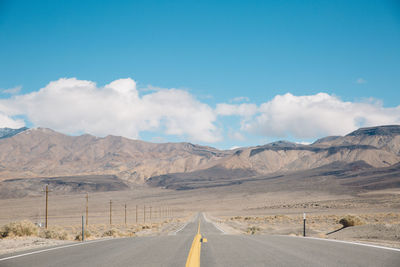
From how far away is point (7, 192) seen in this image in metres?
170

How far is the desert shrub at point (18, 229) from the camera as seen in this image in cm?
1850

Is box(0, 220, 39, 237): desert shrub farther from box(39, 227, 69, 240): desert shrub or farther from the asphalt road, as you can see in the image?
the asphalt road

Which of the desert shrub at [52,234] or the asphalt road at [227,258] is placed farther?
the desert shrub at [52,234]

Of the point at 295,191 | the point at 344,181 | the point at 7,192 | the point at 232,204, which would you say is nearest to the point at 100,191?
the point at 7,192

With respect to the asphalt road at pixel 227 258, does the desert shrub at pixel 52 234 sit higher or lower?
lower

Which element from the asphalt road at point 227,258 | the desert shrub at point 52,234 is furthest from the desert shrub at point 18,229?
the asphalt road at point 227,258

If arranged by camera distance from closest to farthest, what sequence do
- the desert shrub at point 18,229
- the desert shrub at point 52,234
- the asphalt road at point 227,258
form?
the asphalt road at point 227,258
the desert shrub at point 18,229
the desert shrub at point 52,234

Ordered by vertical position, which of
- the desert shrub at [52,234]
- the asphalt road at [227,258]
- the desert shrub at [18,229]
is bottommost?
the desert shrub at [52,234]

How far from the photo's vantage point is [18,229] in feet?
61.7

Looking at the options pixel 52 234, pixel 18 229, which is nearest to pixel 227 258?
pixel 18 229

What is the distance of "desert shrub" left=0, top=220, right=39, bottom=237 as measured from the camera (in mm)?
18500

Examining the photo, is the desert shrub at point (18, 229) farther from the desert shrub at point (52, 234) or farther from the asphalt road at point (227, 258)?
the asphalt road at point (227, 258)

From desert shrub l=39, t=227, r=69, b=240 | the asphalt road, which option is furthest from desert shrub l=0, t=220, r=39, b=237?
the asphalt road

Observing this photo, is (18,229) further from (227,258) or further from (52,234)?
(227,258)
